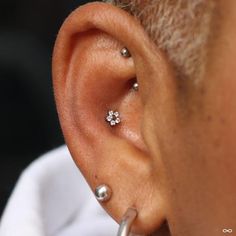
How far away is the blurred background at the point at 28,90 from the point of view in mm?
2395

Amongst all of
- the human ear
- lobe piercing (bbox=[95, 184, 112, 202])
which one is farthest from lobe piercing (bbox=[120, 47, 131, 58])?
lobe piercing (bbox=[95, 184, 112, 202])

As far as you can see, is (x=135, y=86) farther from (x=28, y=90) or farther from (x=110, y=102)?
(x=28, y=90)

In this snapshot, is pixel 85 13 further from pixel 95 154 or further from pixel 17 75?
pixel 17 75

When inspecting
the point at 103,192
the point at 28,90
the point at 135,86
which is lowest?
the point at 28,90

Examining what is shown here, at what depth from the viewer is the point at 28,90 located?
2408mm

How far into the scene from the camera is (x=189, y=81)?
856mm

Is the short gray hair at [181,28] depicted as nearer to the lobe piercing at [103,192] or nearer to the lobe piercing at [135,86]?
the lobe piercing at [135,86]

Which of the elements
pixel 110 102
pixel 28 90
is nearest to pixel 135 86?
pixel 110 102

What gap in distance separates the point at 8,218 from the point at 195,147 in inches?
18.8

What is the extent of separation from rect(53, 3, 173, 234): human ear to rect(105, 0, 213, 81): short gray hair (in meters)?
0.02

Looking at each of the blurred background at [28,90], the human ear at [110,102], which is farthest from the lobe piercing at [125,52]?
the blurred background at [28,90]

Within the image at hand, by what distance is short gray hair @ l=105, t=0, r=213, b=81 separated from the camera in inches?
33.2

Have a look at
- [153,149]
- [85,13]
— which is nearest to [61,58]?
[85,13]

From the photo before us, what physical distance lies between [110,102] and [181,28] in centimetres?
15
